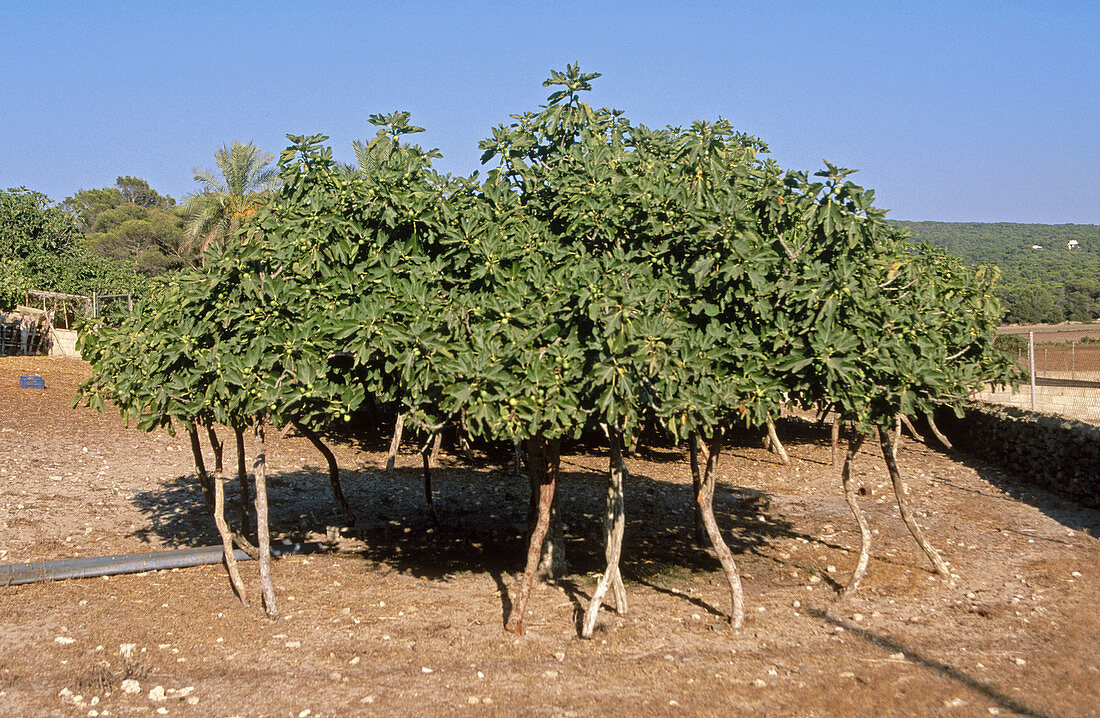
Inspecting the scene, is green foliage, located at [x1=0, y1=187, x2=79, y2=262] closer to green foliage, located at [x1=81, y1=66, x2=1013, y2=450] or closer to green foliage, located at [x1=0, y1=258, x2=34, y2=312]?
green foliage, located at [x1=0, y1=258, x2=34, y2=312]

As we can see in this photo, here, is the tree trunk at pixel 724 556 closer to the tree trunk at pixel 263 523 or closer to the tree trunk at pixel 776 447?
the tree trunk at pixel 263 523

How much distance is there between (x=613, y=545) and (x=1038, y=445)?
1017 cm

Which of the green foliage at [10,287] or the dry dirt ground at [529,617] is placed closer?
the dry dirt ground at [529,617]

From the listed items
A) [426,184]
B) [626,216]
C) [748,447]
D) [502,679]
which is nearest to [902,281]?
[626,216]

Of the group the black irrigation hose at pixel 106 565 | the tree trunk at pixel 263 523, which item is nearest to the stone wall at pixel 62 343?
the black irrigation hose at pixel 106 565

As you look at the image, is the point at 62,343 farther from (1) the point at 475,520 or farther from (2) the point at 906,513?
(2) the point at 906,513

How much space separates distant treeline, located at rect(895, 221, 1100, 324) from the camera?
48500mm

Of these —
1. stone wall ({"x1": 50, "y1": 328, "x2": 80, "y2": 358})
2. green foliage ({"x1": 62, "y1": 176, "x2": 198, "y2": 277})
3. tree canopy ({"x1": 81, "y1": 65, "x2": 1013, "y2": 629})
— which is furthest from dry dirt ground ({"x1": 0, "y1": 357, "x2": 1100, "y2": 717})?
green foliage ({"x1": 62, "y1": 176, "x2": 198, "y2": 277})

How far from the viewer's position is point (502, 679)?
5844 mm

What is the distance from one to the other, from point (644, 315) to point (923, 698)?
306cm

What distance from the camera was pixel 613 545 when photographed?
679 centimetres

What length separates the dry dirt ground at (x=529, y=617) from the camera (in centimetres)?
553

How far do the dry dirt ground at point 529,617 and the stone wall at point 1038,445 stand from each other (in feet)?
1.33

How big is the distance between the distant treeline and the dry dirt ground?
657cm
